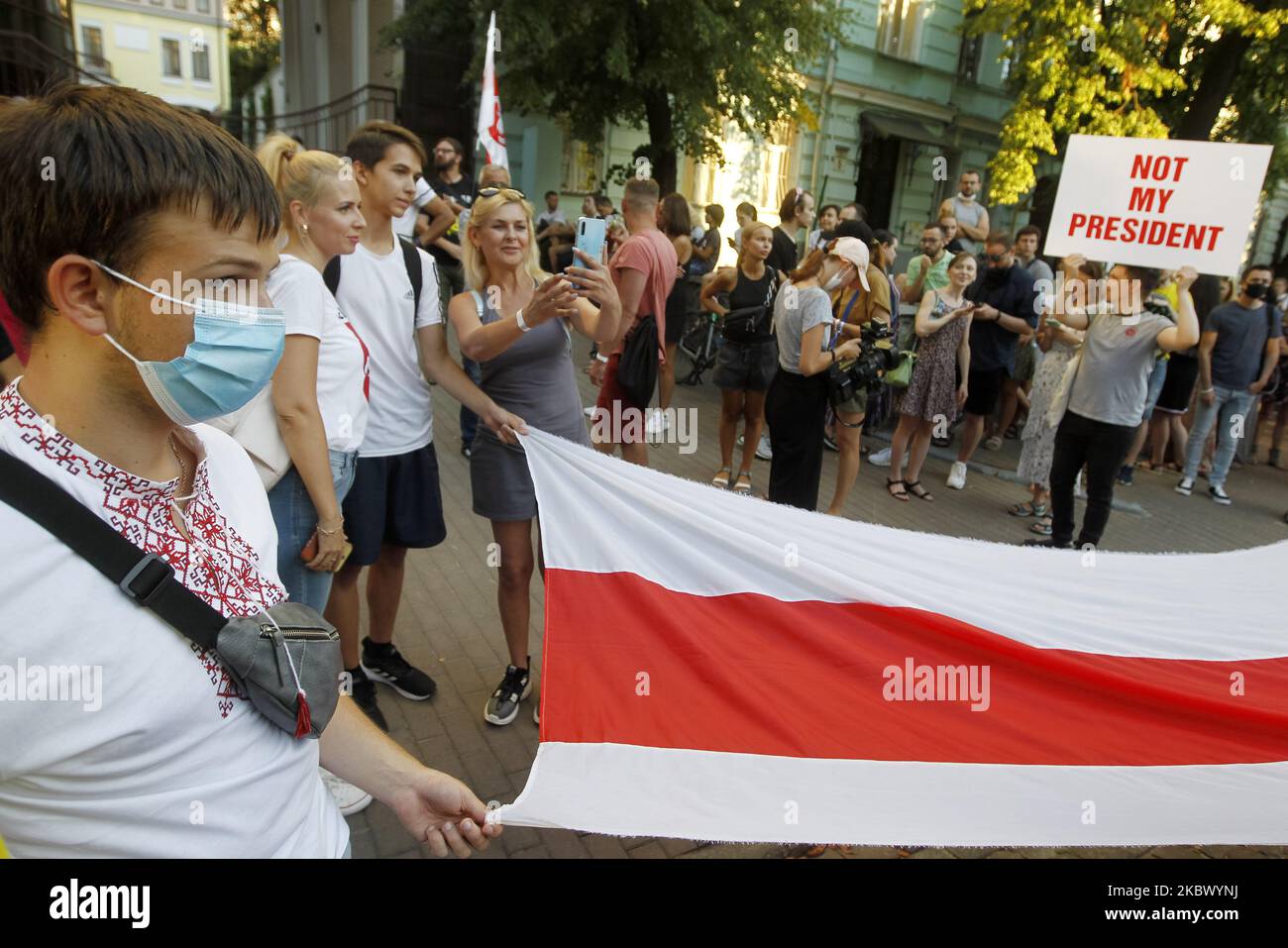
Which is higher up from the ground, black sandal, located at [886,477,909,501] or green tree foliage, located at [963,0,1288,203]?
green tree foliage, located at [963,0,1288,203]

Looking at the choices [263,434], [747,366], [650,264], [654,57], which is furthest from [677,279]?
[654,57]

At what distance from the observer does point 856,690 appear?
2.46m

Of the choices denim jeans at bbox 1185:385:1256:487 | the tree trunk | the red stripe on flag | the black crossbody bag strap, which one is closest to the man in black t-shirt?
the red stripe on flag

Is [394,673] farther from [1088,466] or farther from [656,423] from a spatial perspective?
[656,423]

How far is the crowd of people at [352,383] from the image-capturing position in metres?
1.07

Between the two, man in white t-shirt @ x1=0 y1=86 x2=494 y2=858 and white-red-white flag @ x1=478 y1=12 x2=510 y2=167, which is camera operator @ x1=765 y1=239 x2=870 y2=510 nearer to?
white-red-white flag @ x1=478 y1=12 x2=510 y2=167

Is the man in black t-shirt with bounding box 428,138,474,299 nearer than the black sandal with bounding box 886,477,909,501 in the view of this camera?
No

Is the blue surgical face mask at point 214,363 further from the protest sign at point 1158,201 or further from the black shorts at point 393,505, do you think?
the protest sign at point 1158,201

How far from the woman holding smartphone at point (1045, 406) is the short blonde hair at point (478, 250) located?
4.66 m

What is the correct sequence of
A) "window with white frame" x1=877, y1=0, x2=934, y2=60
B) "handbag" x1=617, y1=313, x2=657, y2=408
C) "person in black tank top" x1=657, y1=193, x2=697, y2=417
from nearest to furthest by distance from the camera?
"handbag" x1=617, y1=313, x2=657, y2=408
"person in black tank top" x1=657, y1=193, x2=697, y2=417
"window with white frame" x1=877, y1=0, x2=934, y2=60

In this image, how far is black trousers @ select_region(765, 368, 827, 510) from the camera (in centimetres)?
542

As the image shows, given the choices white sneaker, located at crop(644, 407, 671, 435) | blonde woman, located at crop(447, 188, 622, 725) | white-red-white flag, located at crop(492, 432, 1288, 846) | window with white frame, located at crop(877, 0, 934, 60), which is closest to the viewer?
white-red-white flag, located at crop(492, 432, 1288, 846)

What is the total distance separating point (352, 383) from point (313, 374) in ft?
0.91

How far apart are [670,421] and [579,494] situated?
246 inches
